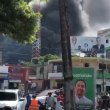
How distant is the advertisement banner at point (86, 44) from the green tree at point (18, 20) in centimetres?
6963

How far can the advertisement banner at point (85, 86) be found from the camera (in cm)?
1313

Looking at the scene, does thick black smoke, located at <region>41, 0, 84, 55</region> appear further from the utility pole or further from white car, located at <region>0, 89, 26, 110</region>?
the utility pole

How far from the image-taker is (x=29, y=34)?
1341 centimetres

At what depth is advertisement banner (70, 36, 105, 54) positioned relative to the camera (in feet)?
272

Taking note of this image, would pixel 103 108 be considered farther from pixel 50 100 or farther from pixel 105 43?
pixel 105 43

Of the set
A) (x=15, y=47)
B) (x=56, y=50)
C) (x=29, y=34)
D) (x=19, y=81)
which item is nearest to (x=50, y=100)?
(x=29, y=34)

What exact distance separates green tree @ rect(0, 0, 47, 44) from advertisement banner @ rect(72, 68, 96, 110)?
233 cm

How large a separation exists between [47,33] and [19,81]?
2856 inches

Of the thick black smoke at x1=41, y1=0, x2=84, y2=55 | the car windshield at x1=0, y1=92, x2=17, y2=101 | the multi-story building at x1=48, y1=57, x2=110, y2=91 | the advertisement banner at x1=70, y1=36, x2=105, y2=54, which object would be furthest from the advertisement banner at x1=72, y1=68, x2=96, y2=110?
the thick black smoke at x1=41, y1=0, x2=84, y2=55

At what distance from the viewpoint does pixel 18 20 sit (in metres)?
13.1

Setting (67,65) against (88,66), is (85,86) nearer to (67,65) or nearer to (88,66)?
(67,65)

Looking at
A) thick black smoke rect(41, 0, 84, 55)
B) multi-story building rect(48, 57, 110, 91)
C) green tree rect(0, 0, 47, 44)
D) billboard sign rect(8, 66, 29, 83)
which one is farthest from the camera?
thick black smoke rect(41, 0, 84, 55)

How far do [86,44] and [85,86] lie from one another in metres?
72.0

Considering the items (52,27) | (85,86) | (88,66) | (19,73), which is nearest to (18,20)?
(85,86)
